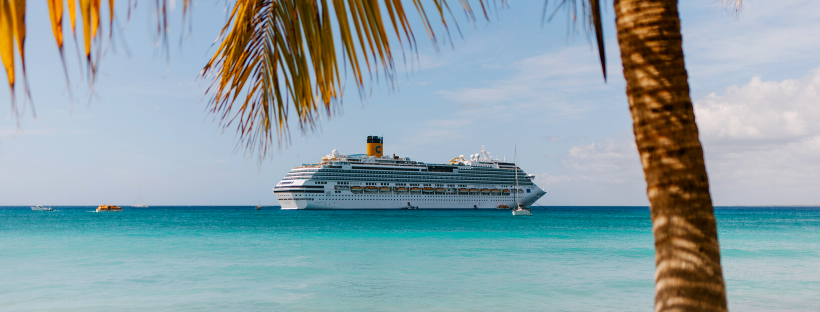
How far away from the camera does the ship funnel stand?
202ft

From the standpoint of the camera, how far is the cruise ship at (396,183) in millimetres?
55344

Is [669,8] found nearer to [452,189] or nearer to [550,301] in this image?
[550,301]

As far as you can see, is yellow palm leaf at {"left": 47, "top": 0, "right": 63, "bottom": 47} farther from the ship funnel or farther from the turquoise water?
the ship funnel

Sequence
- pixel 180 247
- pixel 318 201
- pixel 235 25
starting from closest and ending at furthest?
pixel 235 25, pixel 180 247, pixel 318 201

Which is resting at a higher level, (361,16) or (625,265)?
(361,16)

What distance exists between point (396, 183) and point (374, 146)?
6.51 meters

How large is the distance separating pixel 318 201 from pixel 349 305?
153 ft

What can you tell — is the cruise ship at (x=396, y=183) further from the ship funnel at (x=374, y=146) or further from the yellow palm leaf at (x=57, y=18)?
the yellow palm leaf at (x=57, y=18)

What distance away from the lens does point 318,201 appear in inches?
2170

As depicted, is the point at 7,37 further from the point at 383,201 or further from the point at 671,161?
the point at 383,201

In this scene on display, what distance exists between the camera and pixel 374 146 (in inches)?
2436

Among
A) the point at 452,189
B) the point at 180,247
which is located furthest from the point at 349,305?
the point at 452,189

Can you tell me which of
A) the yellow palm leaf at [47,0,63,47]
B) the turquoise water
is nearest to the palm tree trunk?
the yellow palm leaf at [47,0,63,47]

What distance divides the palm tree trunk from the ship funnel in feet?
195
